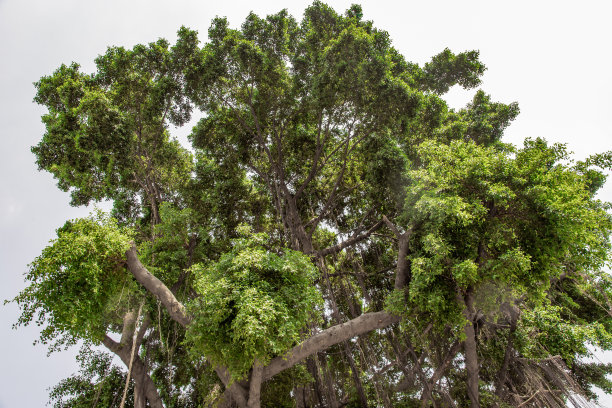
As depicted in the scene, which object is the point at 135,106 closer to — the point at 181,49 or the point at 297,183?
the point at 181,49

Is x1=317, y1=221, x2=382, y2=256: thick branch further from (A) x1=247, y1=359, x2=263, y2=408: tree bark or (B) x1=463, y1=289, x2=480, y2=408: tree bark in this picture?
(A) x1=247, y1=359, x2=263, y2=408: tree bark

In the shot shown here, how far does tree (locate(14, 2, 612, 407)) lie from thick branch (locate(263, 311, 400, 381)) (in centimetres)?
3

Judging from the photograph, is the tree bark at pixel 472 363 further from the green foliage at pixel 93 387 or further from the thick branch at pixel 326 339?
the green foliage at pixel 93 387

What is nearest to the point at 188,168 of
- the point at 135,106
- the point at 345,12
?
the point at 135,106

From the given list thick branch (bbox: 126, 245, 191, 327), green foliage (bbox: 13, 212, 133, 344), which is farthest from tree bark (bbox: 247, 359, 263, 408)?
green foliage (bbox: 13, 212, 133, 344)

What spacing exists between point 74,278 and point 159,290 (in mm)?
1504

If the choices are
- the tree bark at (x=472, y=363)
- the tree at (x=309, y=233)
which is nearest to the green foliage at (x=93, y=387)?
the tree at (x=309, y=233)

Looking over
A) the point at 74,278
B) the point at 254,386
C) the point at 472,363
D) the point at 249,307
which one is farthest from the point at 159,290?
the point at 472,363

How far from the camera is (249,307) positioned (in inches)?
202

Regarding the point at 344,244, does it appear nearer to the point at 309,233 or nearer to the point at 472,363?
the point at 309,233

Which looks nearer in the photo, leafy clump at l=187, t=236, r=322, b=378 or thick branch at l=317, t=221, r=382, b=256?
leafy clump at l=187, t=236, r=322, b=378

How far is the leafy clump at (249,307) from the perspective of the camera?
5074 mm

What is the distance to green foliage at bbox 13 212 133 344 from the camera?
5395mm

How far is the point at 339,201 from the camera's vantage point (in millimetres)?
11188
